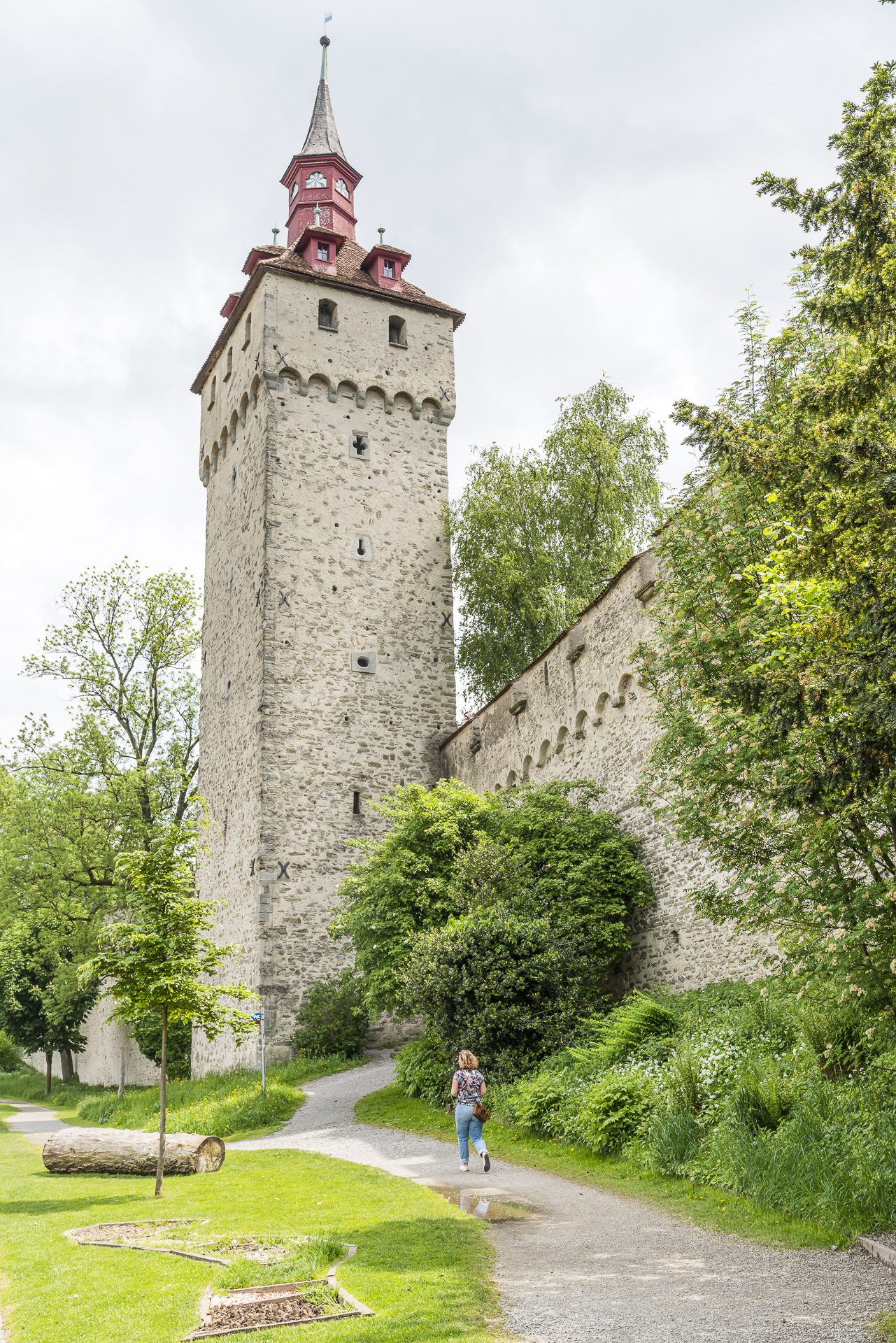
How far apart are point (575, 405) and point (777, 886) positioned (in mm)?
17868

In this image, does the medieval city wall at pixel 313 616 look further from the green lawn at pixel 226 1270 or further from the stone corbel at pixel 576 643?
the green lawn at pixel 226 1270

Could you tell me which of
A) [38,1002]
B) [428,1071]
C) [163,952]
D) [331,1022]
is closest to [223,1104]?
[331,1022]

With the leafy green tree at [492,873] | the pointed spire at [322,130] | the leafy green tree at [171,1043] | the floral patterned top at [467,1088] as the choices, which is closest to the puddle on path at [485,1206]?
the floral patterned top at [467,1088]

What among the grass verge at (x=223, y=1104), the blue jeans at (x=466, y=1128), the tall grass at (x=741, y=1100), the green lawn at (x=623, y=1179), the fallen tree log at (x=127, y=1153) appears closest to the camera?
the green lawn at (x=623, y=1179)

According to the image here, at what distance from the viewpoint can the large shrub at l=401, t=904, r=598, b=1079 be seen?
490 inches

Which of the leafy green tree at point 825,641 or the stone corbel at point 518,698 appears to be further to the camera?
the stone corbel at point 518,698

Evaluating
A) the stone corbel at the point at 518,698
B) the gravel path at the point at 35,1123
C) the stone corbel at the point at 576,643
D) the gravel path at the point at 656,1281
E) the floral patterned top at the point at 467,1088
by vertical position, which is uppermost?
the stone corbel at the point at 576,643

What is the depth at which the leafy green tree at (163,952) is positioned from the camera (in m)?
10.2

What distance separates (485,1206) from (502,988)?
4.97 meters

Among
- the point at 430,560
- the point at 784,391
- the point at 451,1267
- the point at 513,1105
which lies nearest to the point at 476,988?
the point at 513,1105

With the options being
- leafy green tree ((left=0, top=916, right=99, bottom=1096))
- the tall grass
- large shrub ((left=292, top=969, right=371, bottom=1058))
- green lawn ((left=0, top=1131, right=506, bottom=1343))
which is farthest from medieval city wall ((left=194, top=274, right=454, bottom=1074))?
leafy green tree ((left=0, top=916, right=99, bottom=1096))

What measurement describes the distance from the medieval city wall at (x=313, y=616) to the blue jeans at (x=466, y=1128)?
10.1m

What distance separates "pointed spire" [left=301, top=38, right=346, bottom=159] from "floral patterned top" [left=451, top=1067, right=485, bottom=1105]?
1031 inches

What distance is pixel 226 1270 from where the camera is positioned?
19.7ft
